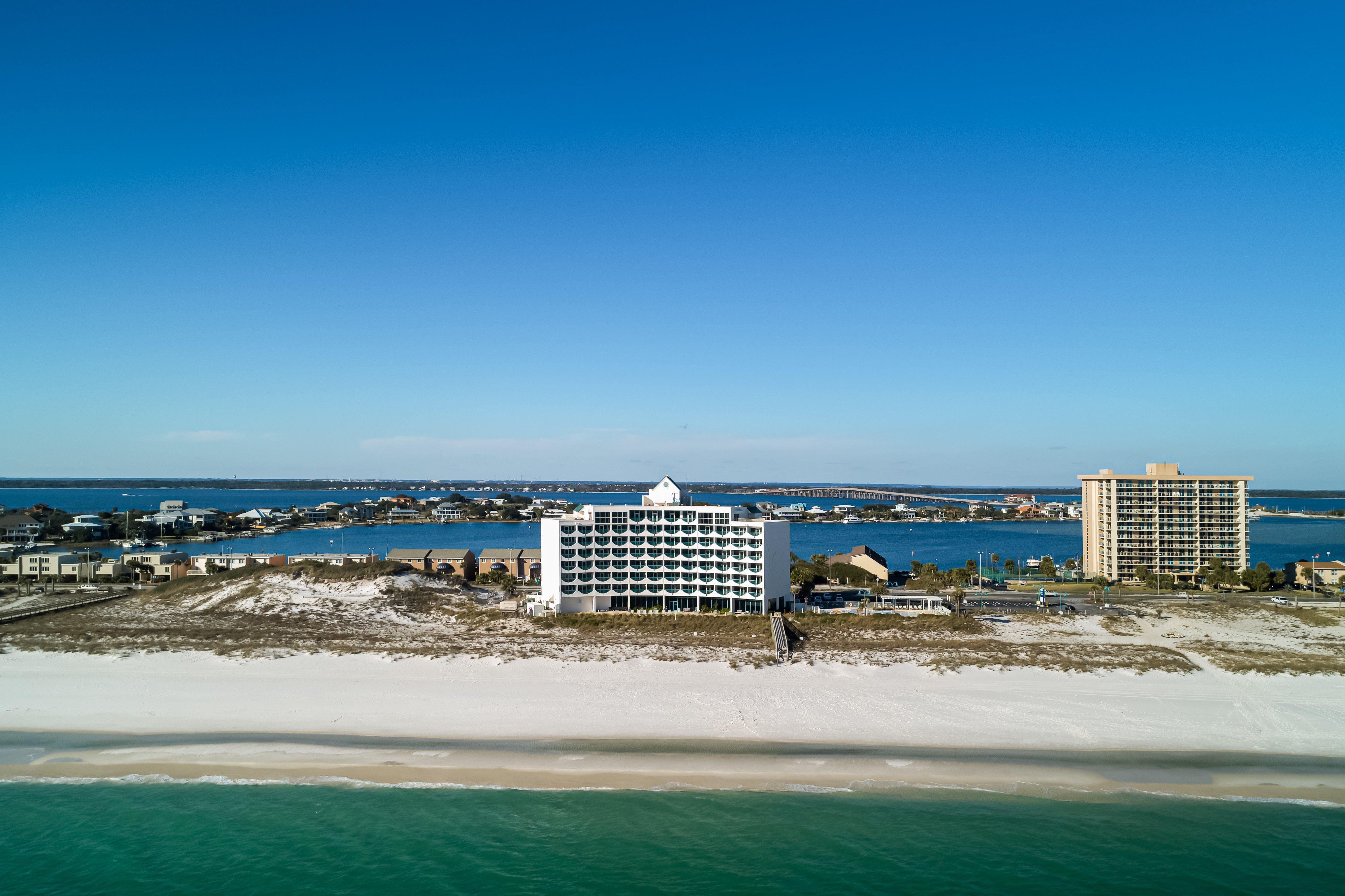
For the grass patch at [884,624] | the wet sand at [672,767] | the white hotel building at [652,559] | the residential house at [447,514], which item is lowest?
the residential house at [447,514]

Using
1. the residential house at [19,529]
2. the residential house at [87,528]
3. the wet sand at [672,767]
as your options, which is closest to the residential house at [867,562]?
the wet sand at [672,767]

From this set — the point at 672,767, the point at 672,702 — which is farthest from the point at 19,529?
the point at 672,767

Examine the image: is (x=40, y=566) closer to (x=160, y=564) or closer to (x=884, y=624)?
(x=160, y=564)

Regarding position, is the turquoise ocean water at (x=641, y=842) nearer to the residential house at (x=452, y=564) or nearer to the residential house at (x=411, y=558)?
the residential house at (x=411, y=558)

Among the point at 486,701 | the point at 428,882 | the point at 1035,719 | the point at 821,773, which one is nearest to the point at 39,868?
the point at 428,882

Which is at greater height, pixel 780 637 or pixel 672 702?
pixel 780 637

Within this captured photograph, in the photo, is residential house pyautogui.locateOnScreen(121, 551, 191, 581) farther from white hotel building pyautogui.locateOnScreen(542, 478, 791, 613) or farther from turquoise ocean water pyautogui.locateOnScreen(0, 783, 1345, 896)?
turquoise ocean water pyautogui.locateOnScreen(0, 783, 1345, 896)
